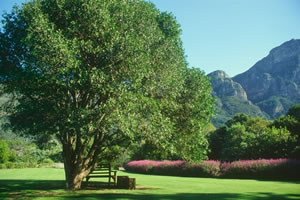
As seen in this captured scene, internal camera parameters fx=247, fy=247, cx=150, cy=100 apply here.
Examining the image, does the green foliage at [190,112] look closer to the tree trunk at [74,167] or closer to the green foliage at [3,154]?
the tree trunk at [74,167]

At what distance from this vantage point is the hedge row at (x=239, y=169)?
98.7 feet

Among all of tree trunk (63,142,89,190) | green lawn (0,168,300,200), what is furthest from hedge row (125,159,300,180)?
tree trunk (63,142,89,190)

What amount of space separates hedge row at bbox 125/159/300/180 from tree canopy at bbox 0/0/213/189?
18545 mm

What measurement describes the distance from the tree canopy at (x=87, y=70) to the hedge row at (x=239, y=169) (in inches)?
730

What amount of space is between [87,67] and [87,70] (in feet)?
1.27

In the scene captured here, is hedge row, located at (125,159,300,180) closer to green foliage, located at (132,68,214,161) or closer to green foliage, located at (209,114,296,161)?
green foliage, located at (209,114,296,161)

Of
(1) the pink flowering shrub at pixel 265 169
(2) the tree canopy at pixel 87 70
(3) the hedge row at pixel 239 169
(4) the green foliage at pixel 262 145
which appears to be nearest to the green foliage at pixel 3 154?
(3) the hedge row at pixel 239 169

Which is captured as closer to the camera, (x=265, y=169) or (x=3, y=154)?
(x=265, y=169)

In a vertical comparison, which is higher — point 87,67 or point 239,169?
point 87,67

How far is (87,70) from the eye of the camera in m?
15.1

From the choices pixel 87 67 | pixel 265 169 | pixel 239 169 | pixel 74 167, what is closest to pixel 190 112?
pixel 87 67

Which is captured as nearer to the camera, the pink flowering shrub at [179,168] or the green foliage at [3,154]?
the pink flowering shrub at [179,168]

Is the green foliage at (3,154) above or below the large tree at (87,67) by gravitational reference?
below

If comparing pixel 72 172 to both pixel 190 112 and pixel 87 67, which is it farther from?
pixel 190 112
